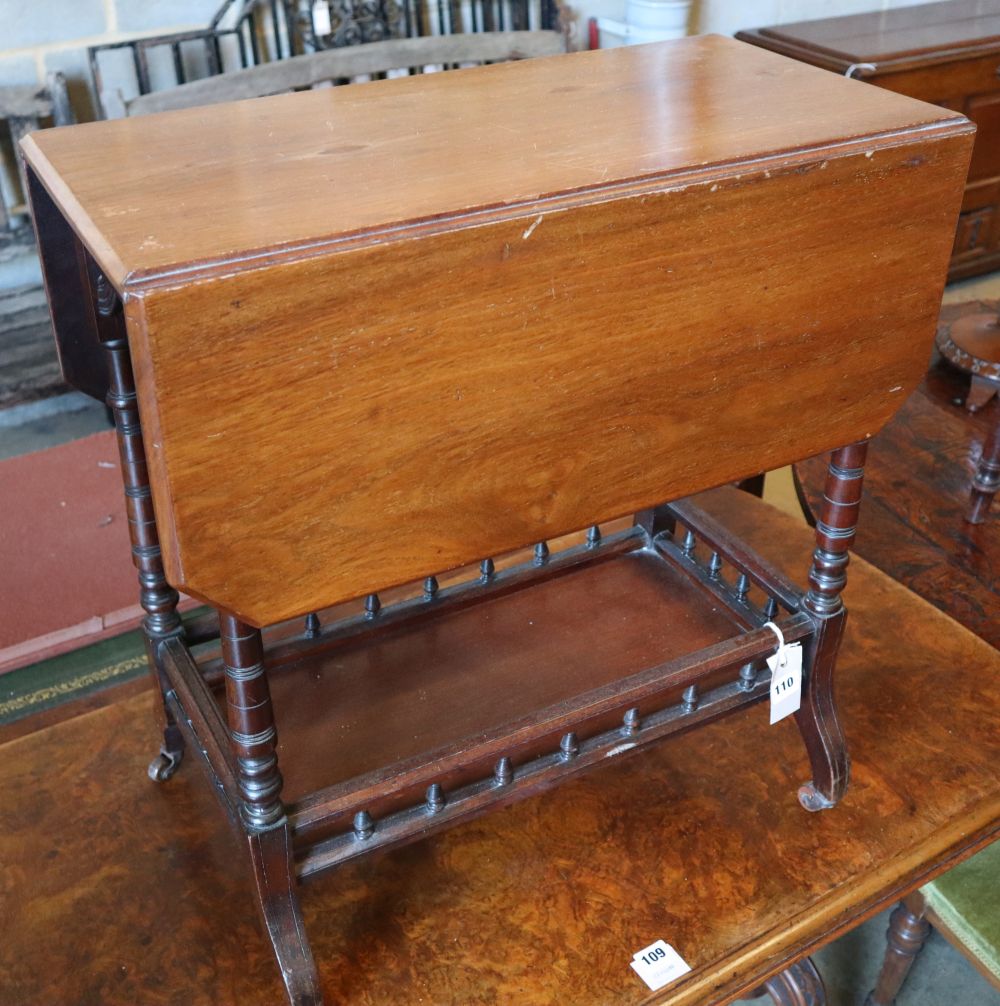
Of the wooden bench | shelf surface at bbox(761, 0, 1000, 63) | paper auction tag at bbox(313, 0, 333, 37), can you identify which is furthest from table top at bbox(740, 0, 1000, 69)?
the wooden bench

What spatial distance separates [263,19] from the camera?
331 cm

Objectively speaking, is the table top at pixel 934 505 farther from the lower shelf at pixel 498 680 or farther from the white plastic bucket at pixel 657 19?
the white plastic bucket at pixel 657 19

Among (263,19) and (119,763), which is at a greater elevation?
(263,19)

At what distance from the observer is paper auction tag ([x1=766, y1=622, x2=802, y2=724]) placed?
144 centimetres

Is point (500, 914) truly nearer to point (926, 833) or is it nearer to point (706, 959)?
point (706, 959)

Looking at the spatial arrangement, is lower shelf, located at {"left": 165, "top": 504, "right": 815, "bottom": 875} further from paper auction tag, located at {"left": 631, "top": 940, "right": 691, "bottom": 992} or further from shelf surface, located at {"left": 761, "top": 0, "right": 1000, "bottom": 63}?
shelf surface, located at {"left": 761, "top": 0, "right": 1000, "bottom": 63}

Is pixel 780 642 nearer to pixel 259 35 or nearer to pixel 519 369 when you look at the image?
pixel 519 369

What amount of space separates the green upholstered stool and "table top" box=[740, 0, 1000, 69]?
2656 mm

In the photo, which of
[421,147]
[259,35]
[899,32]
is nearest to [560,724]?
[421,147]

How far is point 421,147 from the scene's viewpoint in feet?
3.79

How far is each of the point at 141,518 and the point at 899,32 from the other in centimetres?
341

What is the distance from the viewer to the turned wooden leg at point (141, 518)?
128 centimetres

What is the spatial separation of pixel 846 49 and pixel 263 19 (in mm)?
1793

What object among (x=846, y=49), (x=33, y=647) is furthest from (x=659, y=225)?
(x=846, y=49)
